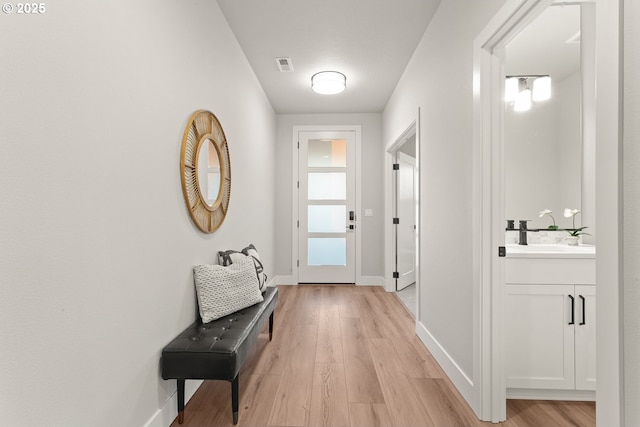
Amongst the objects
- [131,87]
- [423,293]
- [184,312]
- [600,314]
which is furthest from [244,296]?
[600,314]

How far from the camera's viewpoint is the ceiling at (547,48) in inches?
93.4

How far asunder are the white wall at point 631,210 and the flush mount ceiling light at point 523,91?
6.20 ft

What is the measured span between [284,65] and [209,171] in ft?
6.03

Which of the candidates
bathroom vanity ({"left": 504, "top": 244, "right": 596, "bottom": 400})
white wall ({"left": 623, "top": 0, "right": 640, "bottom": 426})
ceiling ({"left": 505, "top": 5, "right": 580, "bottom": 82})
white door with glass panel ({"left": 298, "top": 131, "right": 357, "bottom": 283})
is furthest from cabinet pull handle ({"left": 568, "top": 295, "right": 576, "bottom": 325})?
white door with glass panel ({"left": 298, "top": 131, "right": 357, "bottom": 283})

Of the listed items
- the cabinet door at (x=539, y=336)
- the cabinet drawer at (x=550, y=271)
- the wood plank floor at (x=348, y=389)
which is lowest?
the wood plank floor at (x=348, y=389)

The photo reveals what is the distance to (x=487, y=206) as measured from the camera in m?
1.71

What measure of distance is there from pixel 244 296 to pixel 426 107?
218 centimetres

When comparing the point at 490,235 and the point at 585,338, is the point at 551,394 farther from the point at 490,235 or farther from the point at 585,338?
the point at 490,235

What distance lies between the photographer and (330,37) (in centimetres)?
285

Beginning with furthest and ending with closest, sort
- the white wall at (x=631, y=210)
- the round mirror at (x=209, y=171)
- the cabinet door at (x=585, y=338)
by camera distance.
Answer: the round mirror at (x=209, y=171), the cabinet door at (x=585, y=338), the white wall at (x=631, y=210)

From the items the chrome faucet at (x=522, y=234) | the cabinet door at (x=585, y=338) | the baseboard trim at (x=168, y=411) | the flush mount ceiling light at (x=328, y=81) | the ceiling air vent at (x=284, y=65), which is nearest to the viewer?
the baseboard trim at (x=168, y=411)

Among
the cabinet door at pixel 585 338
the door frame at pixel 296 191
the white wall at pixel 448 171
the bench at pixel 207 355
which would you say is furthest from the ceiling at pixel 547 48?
the bench at pixel 207 355

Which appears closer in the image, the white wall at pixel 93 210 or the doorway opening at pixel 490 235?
the white wall at pixel 93 210

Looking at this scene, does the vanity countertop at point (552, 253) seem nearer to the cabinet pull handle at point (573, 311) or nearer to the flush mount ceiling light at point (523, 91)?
the cabinet pull handle at point (573, 311)
